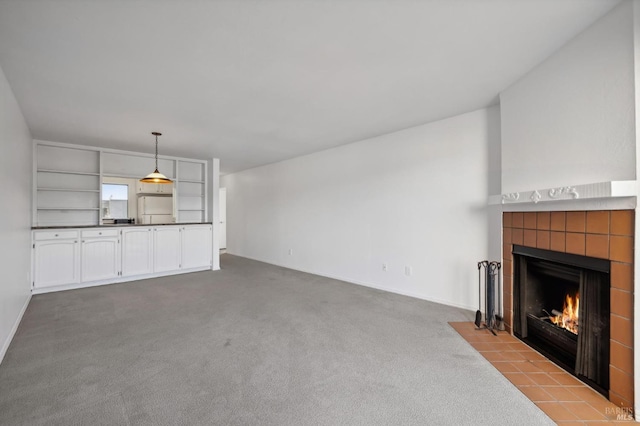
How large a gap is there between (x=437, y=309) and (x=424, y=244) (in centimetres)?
84

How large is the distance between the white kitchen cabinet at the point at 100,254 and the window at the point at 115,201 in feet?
4.00

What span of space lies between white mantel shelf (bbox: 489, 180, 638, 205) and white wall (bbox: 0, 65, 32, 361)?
4.18m

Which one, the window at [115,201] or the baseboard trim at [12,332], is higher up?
the window at [115,201]

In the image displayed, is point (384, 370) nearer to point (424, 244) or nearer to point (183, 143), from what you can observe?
point (424, 244)

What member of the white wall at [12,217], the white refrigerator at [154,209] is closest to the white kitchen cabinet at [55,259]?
the white wall at [12,217]

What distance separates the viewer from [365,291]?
438 cm

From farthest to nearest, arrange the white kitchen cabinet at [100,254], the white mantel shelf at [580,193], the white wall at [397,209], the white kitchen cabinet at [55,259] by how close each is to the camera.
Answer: the white kitchen cabinet at [100,254]
the white kitchen cabinet at [55,259]
the white wall at [397,209]
the white mantel shelf at [580,193]

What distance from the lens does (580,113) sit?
79.7 inches

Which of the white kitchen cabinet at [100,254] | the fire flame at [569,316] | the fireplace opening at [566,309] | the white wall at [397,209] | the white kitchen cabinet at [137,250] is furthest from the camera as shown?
the white kitchen cabinet at [137,250]

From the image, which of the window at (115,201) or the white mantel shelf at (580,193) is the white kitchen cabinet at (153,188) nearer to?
the window at (115,201)

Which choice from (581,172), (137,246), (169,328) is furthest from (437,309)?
(137,246)

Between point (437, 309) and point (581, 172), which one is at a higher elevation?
point (581, 172)

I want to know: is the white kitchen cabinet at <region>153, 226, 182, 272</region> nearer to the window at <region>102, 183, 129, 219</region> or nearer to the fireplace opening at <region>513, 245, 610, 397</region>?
the window at <region>102, 183, 129, 219</region>

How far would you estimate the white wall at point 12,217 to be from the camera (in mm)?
2445
